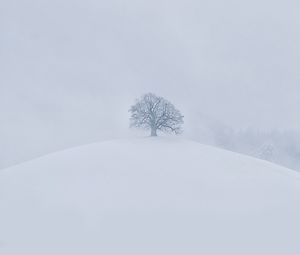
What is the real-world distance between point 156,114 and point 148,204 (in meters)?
9.57

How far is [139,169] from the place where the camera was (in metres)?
24.9

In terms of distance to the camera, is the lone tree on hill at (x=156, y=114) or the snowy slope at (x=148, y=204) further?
the lone tree on hill at (x=156, y=114)

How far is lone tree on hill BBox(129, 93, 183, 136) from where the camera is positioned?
96.0 feet

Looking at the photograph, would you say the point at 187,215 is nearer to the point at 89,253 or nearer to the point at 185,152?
the point at 89,253

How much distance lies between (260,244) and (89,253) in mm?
7983

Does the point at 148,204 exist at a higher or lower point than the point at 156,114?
lower

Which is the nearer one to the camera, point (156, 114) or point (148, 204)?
point (148, 204)

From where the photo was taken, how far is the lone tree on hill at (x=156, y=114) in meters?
29.2

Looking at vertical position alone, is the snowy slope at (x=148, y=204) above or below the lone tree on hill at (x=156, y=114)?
below

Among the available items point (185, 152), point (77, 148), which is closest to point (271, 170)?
point (185, 152)

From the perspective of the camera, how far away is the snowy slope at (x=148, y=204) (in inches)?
736

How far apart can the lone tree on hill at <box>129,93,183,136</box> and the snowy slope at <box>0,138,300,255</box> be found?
6.29 feet

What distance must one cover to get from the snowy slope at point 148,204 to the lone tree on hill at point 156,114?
6.29 ft

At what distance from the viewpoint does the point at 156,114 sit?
2928 cm
